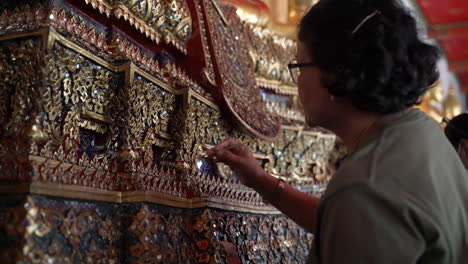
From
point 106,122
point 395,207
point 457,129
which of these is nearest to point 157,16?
point 106,122

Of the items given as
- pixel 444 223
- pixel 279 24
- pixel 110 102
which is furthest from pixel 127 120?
pixel 279 24

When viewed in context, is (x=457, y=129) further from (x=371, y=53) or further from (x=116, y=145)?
(x=116, y=145)

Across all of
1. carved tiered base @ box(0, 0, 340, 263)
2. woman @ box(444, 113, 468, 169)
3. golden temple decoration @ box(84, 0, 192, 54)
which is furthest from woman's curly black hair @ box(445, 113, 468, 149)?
golden temple decoration @ box(84, 0, 192, 54)

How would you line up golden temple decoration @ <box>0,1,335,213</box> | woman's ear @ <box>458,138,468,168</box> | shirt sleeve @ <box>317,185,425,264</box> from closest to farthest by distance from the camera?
shirt sleeve @ <box>317,185,425,264</box>, golden temple decoration @ <box>0,1,335,213</box>, woman's ear @ <box>458,138,468,168</box>

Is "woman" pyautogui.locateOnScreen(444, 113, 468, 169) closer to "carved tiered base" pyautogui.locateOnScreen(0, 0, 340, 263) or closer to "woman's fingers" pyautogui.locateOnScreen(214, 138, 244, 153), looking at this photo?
"carved tiered base" pyautogui.locateOnScreen(0, 0, 340, 263)

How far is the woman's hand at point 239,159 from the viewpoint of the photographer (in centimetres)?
87

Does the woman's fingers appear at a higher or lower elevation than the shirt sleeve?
higher

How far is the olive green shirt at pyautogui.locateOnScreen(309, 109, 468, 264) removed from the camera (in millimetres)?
521

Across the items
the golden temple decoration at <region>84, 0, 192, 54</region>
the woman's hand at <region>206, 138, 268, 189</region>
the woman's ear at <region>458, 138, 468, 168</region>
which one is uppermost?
the golden temple decoration at <region>84, 0, 192, 54</region>

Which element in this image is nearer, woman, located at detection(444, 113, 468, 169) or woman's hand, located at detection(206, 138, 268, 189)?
woman's hand, located at detection(206, 138, 268, 189)

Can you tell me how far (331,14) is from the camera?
0.70m

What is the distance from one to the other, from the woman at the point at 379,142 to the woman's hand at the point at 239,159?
0.01 meters

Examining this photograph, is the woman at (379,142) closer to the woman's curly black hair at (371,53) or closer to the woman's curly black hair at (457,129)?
the woman's curly black hair at (371,53)

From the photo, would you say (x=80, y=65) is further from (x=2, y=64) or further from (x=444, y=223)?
(x=444, y=223)
